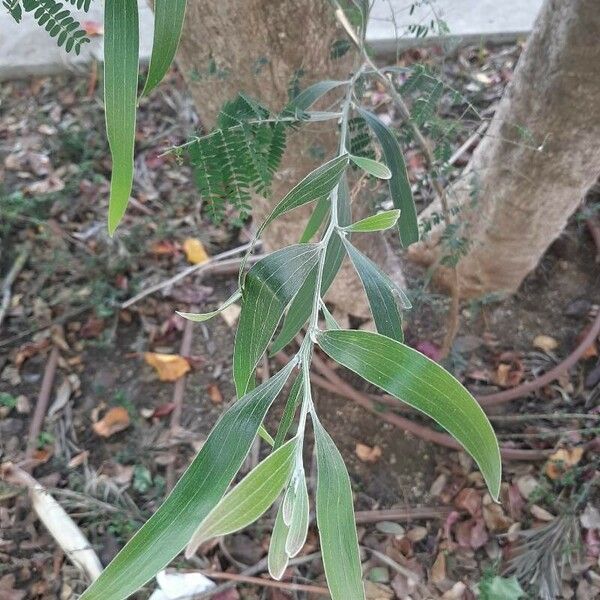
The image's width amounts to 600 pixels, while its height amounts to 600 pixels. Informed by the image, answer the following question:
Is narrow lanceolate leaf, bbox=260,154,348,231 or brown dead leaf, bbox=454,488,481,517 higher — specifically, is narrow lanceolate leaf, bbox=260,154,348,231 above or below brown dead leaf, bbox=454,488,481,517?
above

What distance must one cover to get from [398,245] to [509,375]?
1.51 feet

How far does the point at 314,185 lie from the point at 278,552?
0.38m

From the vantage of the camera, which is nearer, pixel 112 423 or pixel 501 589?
pixel 501 589

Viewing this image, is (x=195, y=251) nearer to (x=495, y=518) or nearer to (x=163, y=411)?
(x=163, y=411)

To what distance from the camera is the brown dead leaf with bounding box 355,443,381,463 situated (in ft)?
4.62

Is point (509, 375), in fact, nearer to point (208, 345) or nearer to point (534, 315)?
point (534, 315)

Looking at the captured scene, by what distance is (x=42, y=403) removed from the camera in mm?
1586

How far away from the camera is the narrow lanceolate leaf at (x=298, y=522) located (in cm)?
54

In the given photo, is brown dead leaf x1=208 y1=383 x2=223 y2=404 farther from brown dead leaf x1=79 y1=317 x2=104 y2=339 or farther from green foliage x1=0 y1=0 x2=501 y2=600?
green foliage x1=0 y1=0 x2=501 y2=600

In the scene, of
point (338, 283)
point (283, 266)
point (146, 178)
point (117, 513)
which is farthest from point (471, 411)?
point (146, 178)

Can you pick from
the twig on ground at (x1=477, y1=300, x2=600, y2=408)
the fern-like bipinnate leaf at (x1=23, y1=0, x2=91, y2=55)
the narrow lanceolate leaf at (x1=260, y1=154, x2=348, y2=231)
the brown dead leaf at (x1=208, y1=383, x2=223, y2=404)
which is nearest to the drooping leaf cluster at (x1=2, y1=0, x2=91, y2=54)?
the fern-like bipinnate leaf at (x1=23, y1=0, x2=91, y2=55)

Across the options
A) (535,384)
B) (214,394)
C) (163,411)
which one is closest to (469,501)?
(535,384)

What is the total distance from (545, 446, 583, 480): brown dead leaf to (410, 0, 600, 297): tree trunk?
426mm

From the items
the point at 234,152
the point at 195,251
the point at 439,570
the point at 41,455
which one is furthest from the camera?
the point at 195,251
